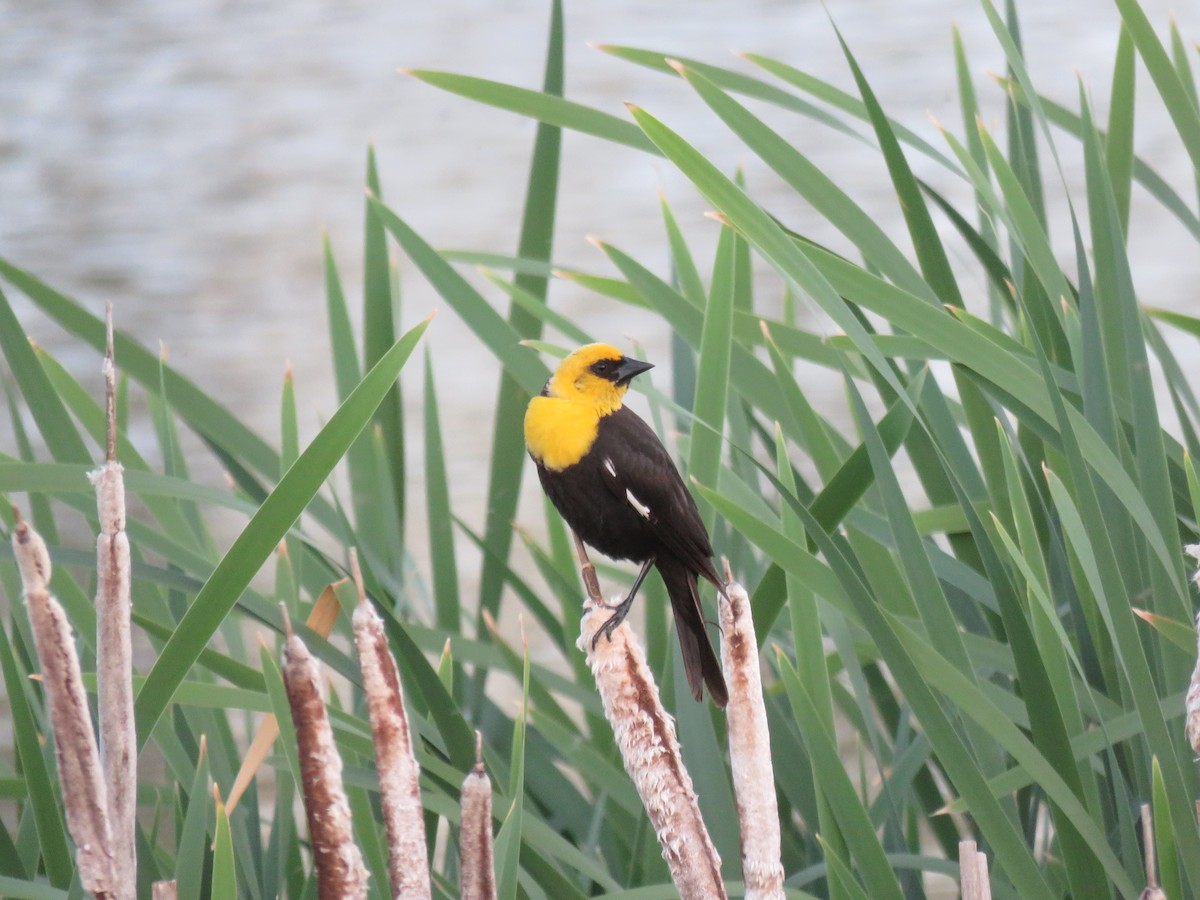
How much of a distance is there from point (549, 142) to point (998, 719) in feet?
1.57

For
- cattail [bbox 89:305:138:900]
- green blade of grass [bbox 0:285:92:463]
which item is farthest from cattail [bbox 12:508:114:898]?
green blade of grass [bbox 0:285:92:463]

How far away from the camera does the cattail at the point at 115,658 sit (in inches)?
14.8

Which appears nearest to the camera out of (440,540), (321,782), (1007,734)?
(321,782)

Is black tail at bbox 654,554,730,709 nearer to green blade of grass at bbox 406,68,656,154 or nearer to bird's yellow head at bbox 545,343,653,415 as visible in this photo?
bird's yellow head at bbox 545,343,653,415

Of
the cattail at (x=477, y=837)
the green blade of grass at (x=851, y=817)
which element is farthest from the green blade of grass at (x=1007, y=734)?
the cattail at (x=477, y=837)

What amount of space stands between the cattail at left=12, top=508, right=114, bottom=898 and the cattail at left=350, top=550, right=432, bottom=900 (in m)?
0.09

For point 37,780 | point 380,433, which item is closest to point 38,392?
point 37,780

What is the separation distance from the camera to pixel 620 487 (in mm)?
603

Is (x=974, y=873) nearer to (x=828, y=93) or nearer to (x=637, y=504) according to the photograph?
(x=637, y=504)

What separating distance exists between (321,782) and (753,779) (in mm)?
160

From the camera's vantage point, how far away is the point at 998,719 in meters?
0.50

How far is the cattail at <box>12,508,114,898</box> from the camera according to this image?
363mm

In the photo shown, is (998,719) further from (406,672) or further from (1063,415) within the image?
(406,672)

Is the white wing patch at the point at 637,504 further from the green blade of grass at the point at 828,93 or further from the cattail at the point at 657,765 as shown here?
the green blade of grass at the point at 828,93
